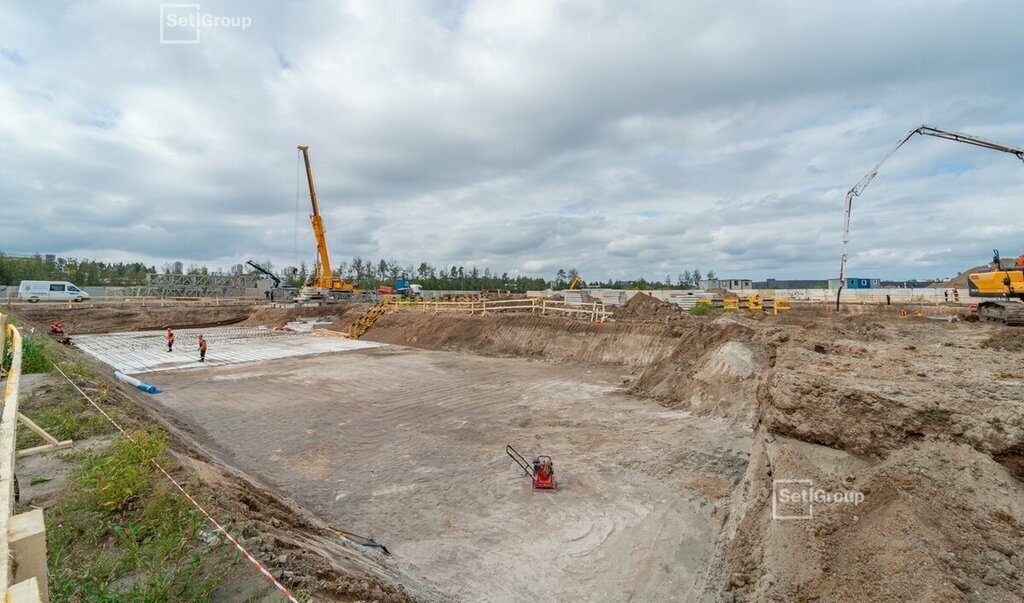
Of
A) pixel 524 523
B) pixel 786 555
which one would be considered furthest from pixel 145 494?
pixel 786 555

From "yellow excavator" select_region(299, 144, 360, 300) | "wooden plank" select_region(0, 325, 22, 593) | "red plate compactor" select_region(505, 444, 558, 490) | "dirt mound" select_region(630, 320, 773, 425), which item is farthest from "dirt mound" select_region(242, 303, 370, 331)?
"wooden plank" select_region(0, 325, 22, 593)

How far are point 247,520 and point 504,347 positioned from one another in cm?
2151

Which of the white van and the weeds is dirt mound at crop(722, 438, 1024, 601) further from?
the white van

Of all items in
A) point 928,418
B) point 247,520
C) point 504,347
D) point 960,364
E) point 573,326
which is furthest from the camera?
point 504,347

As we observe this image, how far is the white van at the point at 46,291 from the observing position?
3994 cm

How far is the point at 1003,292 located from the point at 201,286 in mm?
69850

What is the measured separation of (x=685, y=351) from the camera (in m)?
15.2

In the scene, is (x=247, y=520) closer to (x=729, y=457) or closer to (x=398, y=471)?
(x=398, y=471)

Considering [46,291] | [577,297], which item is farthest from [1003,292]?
[46,291]

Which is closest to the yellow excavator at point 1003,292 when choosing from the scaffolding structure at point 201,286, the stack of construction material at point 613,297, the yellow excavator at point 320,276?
the stack of construction material at point 613,297

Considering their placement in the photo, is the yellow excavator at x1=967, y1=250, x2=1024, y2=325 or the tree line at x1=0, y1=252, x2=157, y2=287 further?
the tree line at x1=0, y1=252, x2=157, y2=287

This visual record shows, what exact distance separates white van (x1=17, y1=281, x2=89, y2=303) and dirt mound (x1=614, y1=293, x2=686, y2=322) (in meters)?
48.7

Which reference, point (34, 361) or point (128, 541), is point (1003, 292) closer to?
point (128, 541)

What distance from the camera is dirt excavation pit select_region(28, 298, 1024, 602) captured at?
4.23m
